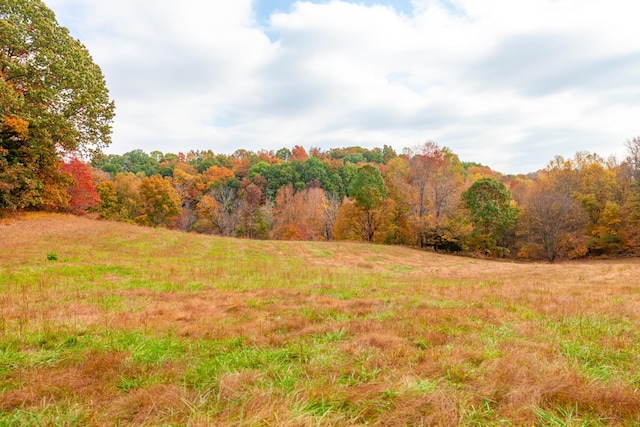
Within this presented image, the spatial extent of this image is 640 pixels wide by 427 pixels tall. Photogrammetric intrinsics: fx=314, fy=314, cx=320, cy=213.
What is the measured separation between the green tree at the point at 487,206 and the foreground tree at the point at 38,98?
114 ft

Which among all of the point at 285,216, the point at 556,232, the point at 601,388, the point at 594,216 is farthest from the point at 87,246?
the point at 594,216

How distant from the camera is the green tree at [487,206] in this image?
34438 mm

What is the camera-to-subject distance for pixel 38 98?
18.0 meters

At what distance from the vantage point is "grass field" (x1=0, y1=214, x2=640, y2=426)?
2.71 metres

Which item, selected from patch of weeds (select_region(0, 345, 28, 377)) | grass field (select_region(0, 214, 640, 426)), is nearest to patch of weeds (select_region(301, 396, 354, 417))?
grass field (select_region(0, 214, 640, 426))

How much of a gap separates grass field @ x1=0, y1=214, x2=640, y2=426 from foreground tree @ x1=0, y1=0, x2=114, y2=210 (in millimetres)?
14059

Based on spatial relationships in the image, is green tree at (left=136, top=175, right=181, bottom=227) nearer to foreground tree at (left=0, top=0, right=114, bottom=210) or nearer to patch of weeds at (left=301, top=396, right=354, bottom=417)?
foreground tree at (left=0, top=0, right=114, bottom=210)

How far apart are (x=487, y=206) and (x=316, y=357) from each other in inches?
1401

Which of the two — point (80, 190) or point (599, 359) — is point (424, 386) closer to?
point (599, 359)

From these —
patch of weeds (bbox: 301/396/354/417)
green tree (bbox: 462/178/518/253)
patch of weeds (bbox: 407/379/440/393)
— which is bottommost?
patch of weeds (bbox: 301/396/354/417)

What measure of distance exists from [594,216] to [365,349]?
1928 inches

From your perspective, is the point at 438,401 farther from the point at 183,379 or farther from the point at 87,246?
the point at 87,246

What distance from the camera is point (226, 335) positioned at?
494 cm

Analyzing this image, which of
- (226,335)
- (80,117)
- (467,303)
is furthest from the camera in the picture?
(80,117)
